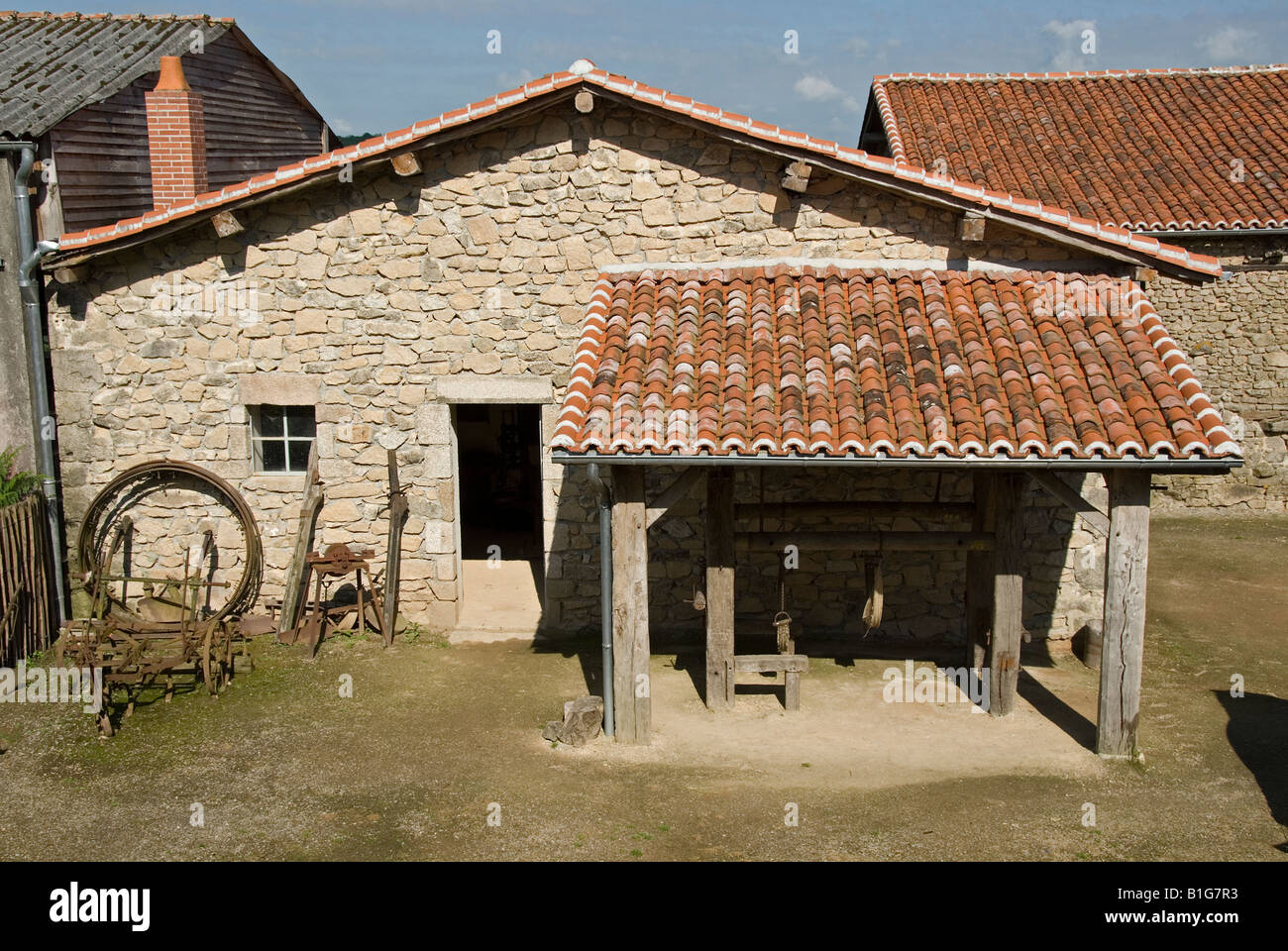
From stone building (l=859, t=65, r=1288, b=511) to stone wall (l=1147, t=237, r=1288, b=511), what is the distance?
15 mm

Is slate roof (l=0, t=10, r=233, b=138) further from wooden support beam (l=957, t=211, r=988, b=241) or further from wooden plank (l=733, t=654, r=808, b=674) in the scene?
wooden support beam (l=957, t=211, r=988, b=241)

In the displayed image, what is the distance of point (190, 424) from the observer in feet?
33.5

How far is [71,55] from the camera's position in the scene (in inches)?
500

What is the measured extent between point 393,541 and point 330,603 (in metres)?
1.09

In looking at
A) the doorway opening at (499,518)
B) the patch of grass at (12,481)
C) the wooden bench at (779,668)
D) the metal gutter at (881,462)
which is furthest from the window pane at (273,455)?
the wooden bench at (779,668)

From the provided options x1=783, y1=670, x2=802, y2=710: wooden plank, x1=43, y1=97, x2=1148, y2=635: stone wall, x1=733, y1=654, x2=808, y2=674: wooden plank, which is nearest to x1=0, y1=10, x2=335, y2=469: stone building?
x1=43, y1=97, x2=1148, y2=635: stone wall

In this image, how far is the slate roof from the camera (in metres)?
10.8

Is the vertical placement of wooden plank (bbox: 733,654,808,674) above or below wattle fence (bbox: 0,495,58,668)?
below

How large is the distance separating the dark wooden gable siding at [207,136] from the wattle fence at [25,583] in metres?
3.25

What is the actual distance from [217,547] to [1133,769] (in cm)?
831

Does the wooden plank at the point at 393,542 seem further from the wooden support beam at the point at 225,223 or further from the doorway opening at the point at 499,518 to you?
the wooden support beam at the point at 225,223

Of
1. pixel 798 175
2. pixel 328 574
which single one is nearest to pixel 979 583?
pixel 798 175

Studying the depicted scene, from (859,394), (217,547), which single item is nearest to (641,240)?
(859,394)
